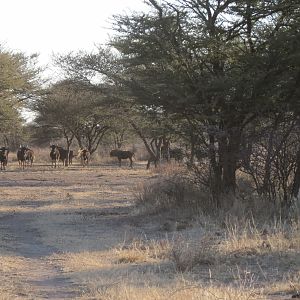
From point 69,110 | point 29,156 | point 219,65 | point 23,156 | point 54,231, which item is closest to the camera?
point 54,231

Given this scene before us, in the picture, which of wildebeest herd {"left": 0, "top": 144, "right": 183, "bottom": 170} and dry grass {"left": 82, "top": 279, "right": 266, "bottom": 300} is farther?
wildebeest herd {"left": 0, "top": 144, "right": 183, "bottom": 170}

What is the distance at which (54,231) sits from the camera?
1438cm

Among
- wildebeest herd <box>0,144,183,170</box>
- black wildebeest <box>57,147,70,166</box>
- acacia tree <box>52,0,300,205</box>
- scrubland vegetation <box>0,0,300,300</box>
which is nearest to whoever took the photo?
scrubland vegetation <box>0,0,300,300</box>

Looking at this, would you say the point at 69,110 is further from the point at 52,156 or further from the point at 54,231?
the point at 54,231

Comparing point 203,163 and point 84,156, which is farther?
point 84,156

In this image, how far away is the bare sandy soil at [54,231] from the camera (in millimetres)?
8837

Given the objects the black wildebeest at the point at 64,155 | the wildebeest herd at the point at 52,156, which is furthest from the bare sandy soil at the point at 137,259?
the black wildebeest at the point at 64,155

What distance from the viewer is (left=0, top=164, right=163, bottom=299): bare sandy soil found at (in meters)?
8.84

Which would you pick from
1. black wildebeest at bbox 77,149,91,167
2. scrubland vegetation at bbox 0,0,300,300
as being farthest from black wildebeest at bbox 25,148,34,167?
scrubland vegetation at bbox 0,0,300,300

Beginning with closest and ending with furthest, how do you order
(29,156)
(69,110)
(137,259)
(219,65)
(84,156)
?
(137,259)
(219,65)
(29,156)
(69,110)
(84,156)

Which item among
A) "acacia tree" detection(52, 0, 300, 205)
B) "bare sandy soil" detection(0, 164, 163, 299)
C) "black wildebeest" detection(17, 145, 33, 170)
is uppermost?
"acacia tree" detection(52, 0, 300, 205)

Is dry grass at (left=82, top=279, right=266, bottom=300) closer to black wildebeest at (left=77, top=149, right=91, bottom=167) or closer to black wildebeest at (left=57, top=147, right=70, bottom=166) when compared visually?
black wildebeest at (left=57, top=147, right=70, bottom=166)

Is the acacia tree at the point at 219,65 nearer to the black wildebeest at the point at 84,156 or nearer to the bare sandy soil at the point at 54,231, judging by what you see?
the bare sandy soil at the point at 54,231

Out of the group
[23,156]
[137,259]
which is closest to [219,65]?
[137,259]
